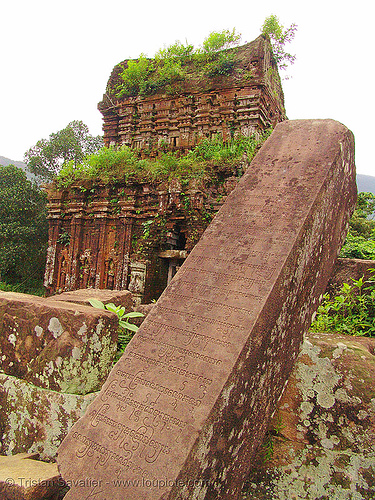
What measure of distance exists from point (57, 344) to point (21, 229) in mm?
17652

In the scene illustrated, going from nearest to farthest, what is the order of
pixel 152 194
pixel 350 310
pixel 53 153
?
1. pixel 350 310
2. pixel 152 194
3. pixel 53 153

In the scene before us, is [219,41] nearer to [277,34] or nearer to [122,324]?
[277,34]

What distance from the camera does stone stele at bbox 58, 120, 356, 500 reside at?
151 cm

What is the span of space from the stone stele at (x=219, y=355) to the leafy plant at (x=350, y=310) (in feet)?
0.55

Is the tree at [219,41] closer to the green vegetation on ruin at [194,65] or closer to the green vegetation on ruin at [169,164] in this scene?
the green vegetation on ruin at [194,65]

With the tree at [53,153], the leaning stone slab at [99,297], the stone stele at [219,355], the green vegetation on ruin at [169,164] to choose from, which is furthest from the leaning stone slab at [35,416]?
the tree at [53,153]

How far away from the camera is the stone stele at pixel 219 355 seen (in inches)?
59.4

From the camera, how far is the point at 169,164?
9.77 meters

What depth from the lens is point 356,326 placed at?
279 cm

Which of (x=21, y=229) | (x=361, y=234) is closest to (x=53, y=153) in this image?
(x=21, y=229)

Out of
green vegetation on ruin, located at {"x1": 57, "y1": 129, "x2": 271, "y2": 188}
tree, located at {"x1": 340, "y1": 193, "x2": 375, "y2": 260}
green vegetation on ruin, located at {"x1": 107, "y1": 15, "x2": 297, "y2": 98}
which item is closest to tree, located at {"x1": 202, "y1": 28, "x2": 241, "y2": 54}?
green vegetation on ruin, located at {"x1": 107, "y1": 15, "x2": 297, "y2": 98}

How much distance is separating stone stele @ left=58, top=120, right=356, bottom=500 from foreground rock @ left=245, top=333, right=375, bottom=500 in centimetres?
13

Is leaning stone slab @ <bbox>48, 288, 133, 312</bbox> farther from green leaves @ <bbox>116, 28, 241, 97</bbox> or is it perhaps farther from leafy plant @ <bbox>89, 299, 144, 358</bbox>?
green leaves @ <bbox>116, 28, 241, 97</bbox>

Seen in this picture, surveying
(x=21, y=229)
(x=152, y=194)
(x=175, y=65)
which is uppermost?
(x=175, y=65)
